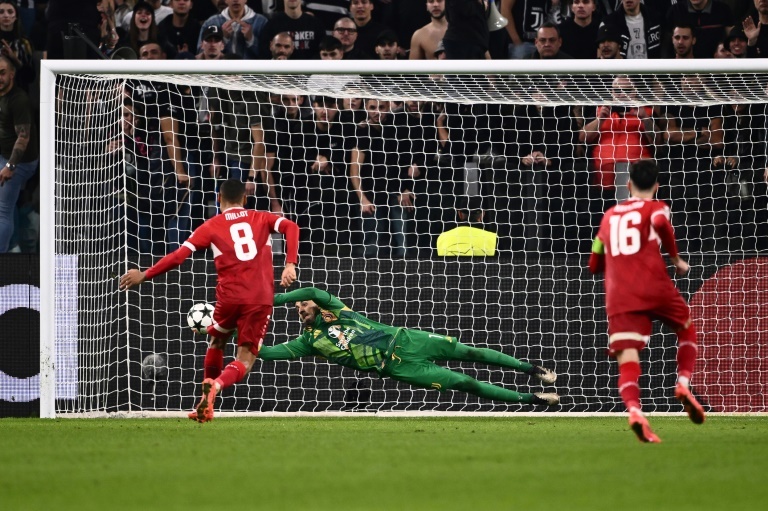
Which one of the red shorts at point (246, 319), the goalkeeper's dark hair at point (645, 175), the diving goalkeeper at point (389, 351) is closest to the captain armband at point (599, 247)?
the goalkeeper's dark hair at point (645, 175)

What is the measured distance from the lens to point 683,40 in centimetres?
1230

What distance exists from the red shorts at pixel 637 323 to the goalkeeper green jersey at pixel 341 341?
3540 mm

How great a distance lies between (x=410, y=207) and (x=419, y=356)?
5.56 ft

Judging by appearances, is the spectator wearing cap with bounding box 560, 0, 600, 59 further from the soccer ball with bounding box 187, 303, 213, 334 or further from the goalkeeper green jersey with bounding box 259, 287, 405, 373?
the soccer ball with bounding box 187, 303, 213, 334

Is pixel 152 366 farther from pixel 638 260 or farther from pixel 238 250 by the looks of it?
pixel 638 260

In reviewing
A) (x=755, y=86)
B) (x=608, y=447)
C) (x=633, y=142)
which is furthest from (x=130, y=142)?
(x=608, y=447)

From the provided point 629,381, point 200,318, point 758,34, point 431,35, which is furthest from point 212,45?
point 629,381

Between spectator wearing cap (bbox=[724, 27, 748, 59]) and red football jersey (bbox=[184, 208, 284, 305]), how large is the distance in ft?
18.2

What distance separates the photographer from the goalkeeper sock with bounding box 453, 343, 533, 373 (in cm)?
1052

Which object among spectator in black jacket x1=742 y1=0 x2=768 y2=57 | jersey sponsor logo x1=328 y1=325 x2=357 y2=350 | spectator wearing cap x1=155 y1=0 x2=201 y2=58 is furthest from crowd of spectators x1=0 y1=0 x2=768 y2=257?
jersey sponsor logo x1=328 y1=325 x2=357 y2=350

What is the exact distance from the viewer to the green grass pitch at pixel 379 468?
4.64m

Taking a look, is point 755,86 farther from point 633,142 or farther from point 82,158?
point 82,158

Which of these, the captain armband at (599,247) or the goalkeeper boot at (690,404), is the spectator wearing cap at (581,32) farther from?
the goalkeeper boot at (690,404)

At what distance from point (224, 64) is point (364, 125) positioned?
2.01m
